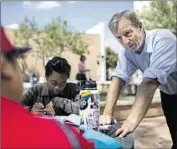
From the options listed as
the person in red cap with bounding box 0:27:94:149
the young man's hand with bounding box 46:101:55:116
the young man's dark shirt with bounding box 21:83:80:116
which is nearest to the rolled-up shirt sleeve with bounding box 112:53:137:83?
the young man's dark shirt with bounding box 21:83:80:116

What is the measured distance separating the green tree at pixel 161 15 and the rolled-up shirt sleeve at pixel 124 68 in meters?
12.4

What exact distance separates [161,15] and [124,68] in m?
13.5

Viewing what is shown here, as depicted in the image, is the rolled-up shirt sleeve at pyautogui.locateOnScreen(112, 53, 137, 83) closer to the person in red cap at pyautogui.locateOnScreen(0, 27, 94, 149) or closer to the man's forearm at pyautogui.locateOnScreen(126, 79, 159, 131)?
the man's forearm at pyautogui.locateOnScreen(126, 79, 159, 131)

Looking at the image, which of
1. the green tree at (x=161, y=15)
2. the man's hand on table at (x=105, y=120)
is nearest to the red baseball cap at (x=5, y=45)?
the man's hand on table at (x=105, y=120)

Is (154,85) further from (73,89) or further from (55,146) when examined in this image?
(55,146)

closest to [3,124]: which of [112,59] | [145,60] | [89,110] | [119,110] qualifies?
[89,110]

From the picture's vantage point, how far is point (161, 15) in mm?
15203

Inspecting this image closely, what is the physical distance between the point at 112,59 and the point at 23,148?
35578 mm

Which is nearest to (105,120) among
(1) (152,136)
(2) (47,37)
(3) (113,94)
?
(3) (113,94)

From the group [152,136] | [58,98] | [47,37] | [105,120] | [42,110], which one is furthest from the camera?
[47,37]

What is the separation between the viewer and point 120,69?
7.31 ft

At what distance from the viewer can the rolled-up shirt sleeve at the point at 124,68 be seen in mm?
2207

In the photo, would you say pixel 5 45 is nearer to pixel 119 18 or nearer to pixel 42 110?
pixel 119 18

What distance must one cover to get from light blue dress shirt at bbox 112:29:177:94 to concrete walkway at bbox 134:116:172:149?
2407 millimetres
